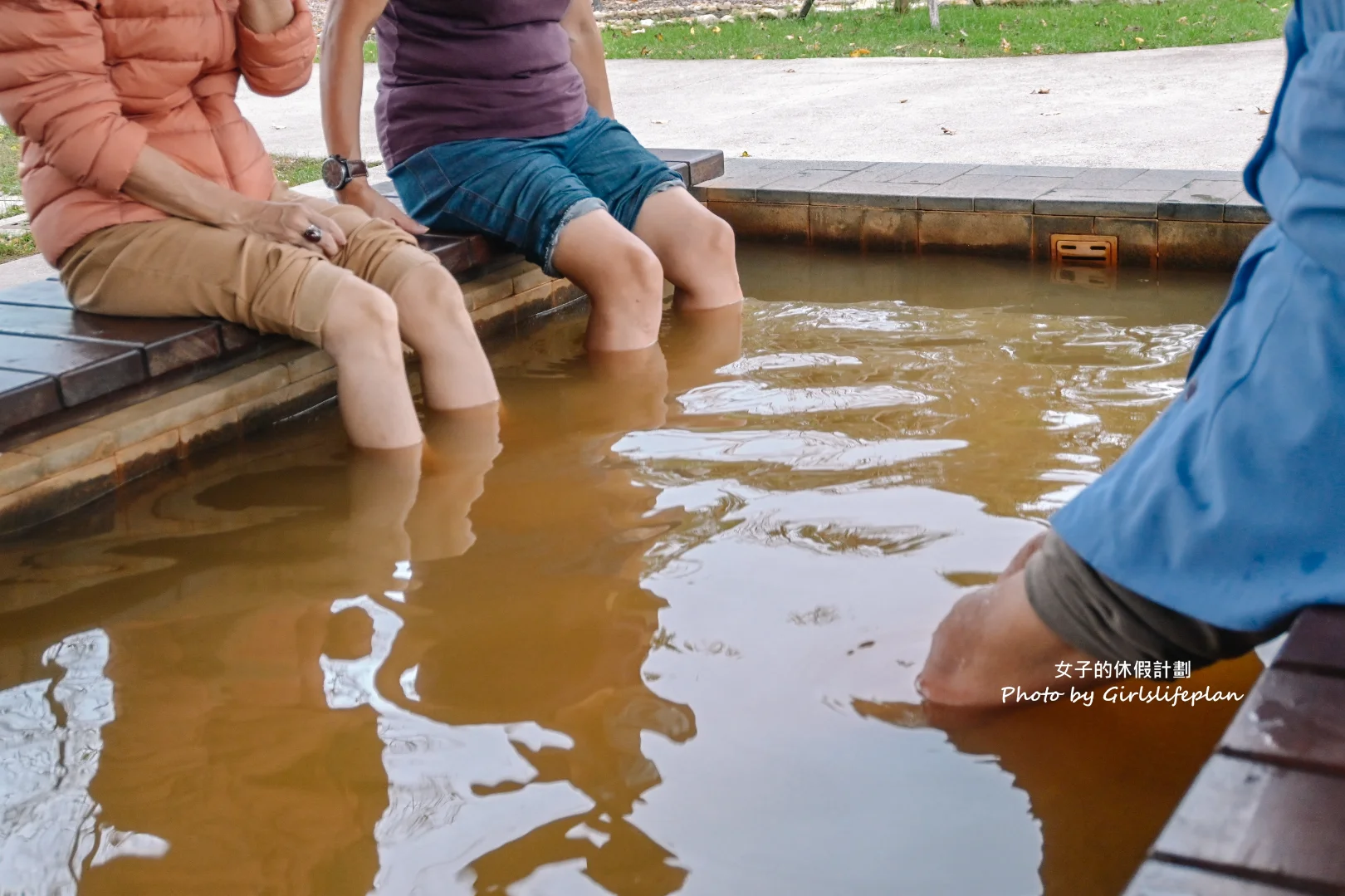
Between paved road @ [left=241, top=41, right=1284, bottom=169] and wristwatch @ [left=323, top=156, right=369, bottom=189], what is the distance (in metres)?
3.50

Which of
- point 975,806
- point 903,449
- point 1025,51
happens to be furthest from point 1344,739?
point 1025,51

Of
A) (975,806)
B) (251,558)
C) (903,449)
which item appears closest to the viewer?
(975,806)

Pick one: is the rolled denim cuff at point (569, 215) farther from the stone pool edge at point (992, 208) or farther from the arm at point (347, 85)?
the stone pool edge at point (992, 208)

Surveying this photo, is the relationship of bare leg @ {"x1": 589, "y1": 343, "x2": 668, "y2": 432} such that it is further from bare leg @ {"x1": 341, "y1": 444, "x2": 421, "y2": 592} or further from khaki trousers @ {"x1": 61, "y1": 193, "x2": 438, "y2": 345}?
khaki trousers @ {"x1": 61, "y1": 193, "x2": 438, "y2": 345}

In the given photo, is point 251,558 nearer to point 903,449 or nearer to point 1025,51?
point 903,449

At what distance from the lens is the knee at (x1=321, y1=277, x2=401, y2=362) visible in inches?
130

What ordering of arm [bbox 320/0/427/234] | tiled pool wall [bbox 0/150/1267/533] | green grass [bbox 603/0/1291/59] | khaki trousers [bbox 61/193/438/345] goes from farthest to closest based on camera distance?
green grass [bbox 603/0/1291/59] → arm [bbox 320/0/427/234] → khaki trousers [bbox 61/193/438/345] → tiled pool wall [bbox 0/150/1267/533]

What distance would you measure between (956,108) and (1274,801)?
26.1 ft

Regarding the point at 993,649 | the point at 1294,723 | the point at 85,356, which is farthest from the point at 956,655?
the point at 85,356

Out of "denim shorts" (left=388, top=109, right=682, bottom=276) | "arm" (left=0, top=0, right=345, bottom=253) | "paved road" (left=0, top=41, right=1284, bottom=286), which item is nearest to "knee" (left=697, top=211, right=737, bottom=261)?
"denim shorts" (left=388, top=109, right=682, bottom=276)

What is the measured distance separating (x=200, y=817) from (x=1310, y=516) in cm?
150

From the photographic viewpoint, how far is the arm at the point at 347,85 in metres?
3.95

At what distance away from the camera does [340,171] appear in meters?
4.01

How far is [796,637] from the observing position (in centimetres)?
242
